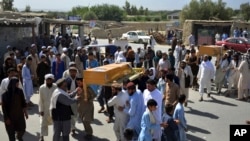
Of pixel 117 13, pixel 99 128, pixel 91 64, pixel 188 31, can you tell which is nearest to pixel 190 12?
pixel 188 31

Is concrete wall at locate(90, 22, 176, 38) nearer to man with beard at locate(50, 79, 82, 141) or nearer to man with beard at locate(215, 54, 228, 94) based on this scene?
man with beard at locate(215, 54, 228, 94)

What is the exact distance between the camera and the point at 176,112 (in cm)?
763

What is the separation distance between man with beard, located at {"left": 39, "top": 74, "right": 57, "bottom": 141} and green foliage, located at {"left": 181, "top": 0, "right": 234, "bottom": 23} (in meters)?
41.0

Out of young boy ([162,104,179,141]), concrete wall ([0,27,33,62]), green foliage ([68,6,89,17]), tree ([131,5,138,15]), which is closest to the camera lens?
young boy ([162,104,179,141])

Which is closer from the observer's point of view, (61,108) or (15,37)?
(61,108)

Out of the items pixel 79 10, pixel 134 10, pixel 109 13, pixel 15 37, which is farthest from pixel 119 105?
pixel 134 10

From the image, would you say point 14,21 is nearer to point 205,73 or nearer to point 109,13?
point 205,73

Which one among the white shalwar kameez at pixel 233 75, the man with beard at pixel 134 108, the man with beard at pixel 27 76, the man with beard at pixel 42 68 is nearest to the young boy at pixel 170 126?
the man with beard at pixel 134 108

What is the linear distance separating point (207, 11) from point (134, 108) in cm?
4257

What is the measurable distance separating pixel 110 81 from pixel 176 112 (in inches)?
77.0

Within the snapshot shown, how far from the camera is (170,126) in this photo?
7.09 meters

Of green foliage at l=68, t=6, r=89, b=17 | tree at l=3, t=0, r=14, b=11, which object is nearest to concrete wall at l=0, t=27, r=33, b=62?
tree at l=3, t=0, r=14, b=11

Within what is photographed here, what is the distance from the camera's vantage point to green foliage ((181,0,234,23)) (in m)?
47.9

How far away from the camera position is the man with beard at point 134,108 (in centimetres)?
773
